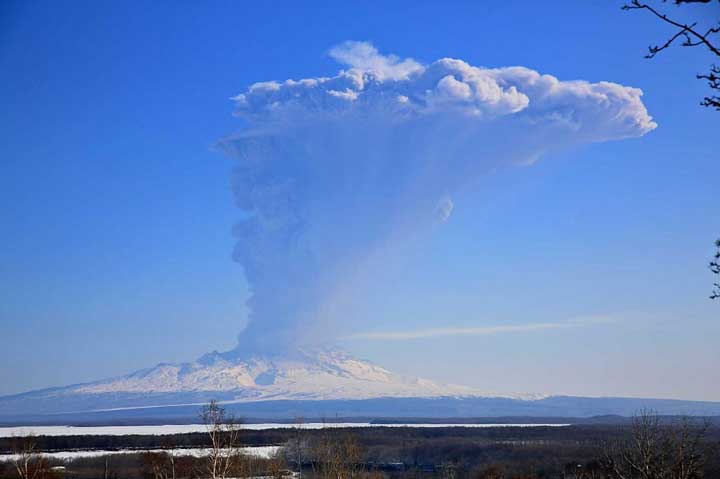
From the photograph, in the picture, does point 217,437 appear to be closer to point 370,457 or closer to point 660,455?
point 660,455

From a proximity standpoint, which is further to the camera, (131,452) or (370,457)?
(131,452)

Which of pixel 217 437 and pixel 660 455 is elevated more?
pixel 660 455

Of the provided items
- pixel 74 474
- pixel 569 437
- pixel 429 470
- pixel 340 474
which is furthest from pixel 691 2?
pixel 569 437

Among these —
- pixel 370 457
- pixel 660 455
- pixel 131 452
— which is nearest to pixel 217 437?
pixel 660 455

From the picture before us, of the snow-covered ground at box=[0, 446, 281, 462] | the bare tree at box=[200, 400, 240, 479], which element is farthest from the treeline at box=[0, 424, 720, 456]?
the bare tree at box=[200, 400, 240, 479]

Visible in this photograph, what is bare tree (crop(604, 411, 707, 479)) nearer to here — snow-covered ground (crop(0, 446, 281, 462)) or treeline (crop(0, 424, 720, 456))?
snow-covered ground (crop(0, 446, 281, 462))

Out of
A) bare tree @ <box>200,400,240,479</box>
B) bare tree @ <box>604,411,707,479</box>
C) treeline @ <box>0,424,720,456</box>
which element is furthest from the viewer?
treeline @ <box>0,424,720,456</box>

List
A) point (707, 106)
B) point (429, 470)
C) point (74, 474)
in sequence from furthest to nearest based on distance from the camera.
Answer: point (429, 470) → point (74, 474) → point (707, 106)

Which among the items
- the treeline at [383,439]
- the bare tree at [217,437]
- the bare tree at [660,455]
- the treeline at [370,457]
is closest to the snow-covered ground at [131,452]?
the treeline at [370,457]

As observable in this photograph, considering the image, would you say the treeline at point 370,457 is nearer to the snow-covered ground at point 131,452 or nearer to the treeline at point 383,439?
the treeline at point 383,439

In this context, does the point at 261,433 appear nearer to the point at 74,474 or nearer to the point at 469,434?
the point at 469,434

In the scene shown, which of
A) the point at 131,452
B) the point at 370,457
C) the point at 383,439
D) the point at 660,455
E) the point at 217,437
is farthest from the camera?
the point at 383,439
